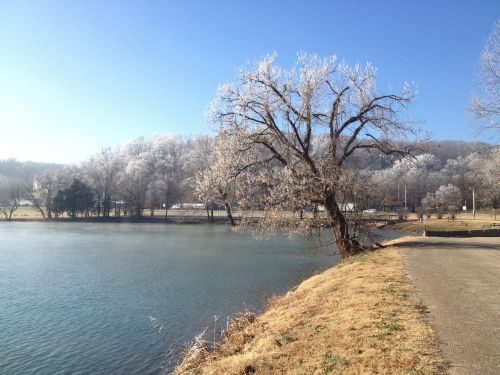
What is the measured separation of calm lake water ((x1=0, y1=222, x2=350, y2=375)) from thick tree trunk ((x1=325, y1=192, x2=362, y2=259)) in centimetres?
274

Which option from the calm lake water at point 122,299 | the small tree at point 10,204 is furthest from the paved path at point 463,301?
the small tree at point 10,204

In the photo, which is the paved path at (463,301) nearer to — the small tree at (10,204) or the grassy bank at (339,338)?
the grassy bank at (339,338)

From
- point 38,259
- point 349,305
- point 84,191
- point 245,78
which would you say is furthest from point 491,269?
point 84,191

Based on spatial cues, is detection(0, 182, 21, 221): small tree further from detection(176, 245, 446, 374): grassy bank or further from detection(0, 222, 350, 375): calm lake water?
detection(176, 245, 446, 374): grassy bank

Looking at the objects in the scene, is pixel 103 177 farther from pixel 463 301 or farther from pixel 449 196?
pixel 463 301

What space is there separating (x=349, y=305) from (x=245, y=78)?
13543 millimetres

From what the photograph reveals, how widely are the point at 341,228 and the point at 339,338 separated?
13.6 metres

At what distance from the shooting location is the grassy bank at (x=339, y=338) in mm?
6699

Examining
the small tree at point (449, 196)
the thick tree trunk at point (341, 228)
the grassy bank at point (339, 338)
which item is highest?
the small tree at point (449, 196)

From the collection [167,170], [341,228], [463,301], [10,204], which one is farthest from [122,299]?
[10,204]

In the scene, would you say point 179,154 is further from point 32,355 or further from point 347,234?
point 32,355

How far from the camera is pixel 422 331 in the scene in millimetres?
7652

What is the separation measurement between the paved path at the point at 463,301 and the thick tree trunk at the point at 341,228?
11.1 ft

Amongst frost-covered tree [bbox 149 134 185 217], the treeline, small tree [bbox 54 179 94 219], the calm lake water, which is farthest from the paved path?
small tree [bbox 54 179 94 219]
